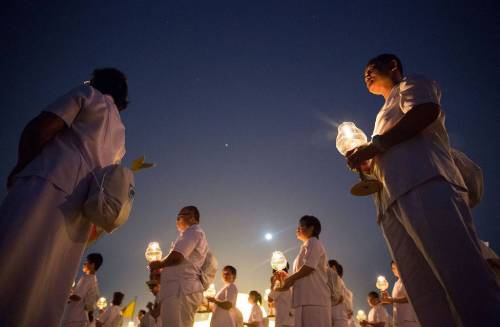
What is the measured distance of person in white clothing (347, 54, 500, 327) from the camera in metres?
1.62

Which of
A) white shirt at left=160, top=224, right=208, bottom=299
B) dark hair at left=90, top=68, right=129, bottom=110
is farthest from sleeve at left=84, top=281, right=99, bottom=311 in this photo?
dark hair at left=90, top=68, right=129, bottom=110

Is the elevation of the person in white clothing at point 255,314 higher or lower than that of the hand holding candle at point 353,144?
lower

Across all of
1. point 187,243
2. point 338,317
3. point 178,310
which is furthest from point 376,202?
point 338,317

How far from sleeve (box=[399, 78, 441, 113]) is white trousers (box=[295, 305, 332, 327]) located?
11.2 ft

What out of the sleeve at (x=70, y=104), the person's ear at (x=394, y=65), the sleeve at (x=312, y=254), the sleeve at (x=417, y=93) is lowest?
the sleeve at (x=312, y=254)

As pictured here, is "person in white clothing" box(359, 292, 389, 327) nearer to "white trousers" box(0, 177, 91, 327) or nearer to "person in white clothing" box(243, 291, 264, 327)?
"person in white clothing" box(243, 291, 264, 327)

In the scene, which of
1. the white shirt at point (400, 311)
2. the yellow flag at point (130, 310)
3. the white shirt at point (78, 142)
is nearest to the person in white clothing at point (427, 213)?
the white shirt at point (78, 142)

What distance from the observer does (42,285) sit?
5.39 feet

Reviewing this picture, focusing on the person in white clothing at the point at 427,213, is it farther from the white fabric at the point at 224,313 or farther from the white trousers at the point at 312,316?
the white fabric at the point at 224,313

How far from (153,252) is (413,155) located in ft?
16.1

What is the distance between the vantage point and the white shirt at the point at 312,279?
4.54 meters

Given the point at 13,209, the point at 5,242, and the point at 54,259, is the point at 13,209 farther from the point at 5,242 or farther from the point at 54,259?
the point at 54,259

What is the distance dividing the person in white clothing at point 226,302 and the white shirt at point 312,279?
3.35 m

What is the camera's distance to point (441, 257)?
Result: 172cm
